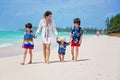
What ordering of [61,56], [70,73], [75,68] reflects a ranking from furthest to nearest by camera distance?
[61,56], [75,68], [70,73]

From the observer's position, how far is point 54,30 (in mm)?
9156

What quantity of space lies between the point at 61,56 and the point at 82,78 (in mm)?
3327

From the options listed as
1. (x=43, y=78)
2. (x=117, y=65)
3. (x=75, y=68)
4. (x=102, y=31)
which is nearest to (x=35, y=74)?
(x=43, y=78)

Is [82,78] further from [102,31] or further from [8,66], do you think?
[102,31]

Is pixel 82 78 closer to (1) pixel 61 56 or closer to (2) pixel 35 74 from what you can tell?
(2) pixel 35 74

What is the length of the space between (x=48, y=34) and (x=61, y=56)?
Answer: 2.96 ft

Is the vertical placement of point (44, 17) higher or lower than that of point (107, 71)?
higher

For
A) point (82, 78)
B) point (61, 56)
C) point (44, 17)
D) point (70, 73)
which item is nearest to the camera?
point (82, 78)

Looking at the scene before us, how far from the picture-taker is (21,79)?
21.1 ft

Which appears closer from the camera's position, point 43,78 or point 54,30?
point 43,78

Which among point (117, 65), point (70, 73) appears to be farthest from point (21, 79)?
point (117, 65)

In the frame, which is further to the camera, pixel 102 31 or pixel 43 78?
pixel 102 31

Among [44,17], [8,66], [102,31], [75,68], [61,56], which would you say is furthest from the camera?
[102,31]

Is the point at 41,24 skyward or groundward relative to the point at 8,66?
skyward
